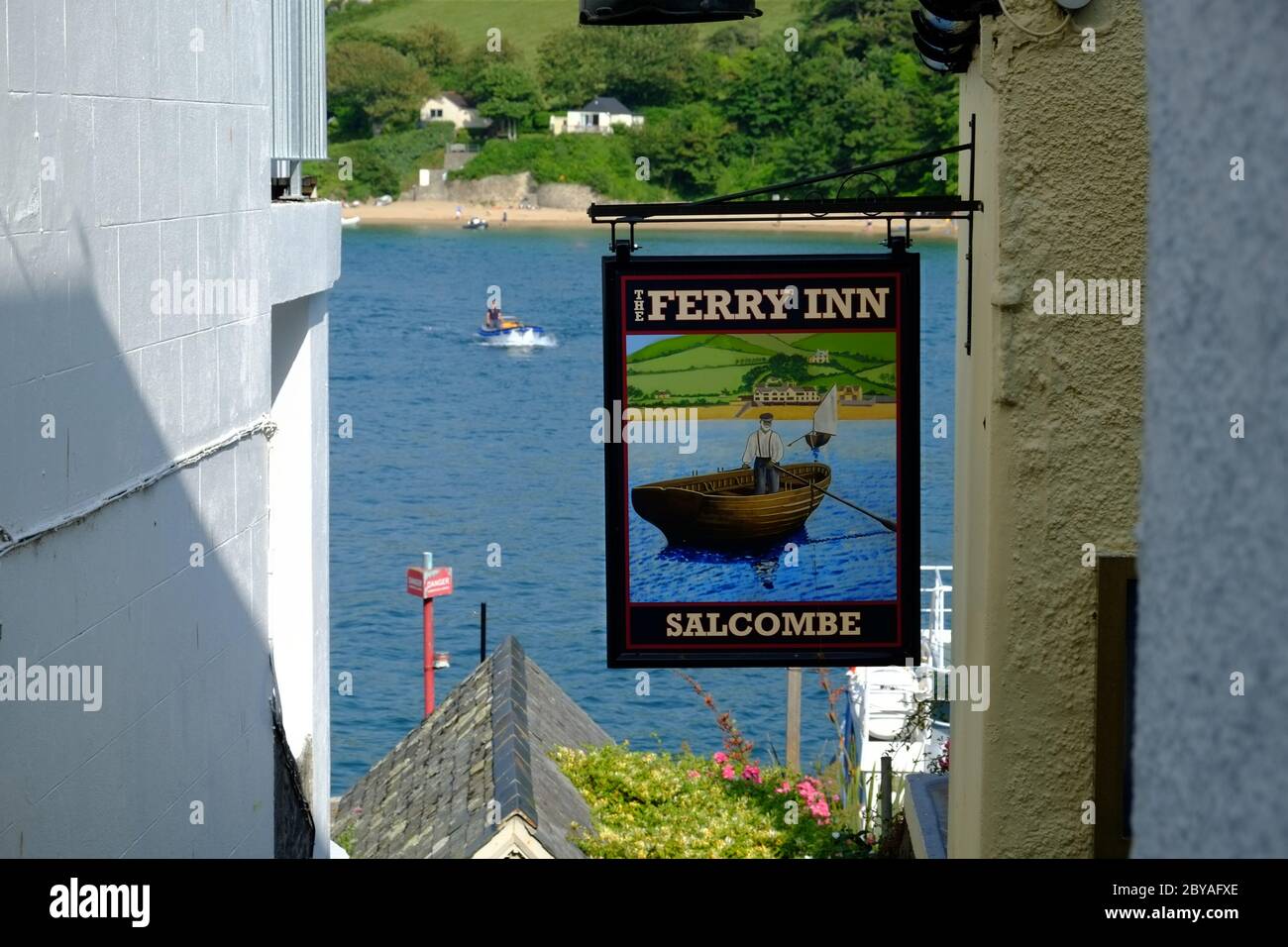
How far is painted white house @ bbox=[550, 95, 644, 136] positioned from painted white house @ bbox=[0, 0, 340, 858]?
80886 millimetres

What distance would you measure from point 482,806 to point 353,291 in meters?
94.5

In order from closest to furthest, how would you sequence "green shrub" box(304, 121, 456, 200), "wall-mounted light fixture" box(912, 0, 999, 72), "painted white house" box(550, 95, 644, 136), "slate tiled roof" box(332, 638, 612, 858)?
"wall-mounted light fixture" box(912, 0, 999, 72)
"slate tiled roof" box(332, 638, 612, 858)
"painted white house" box(550, 95, 644, 136)
"green shrub" box(304, 121, 456, 200)

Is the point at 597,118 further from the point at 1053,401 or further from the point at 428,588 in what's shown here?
the point at 1053,401

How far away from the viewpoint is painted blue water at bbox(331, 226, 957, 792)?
35.8 meters

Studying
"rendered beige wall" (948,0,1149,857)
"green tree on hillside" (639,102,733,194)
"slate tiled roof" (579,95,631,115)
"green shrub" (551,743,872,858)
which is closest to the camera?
"rendered beige wall" (948,0,1149,857)

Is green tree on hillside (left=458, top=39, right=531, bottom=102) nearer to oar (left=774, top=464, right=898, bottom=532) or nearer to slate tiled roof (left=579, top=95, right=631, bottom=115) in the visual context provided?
slate tiled roof (left=579, top=95, right=631, bottom=115)

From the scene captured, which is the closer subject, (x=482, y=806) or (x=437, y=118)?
(x=482, y=806)

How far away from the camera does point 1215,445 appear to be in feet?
7.16

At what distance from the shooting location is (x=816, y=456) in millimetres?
6594

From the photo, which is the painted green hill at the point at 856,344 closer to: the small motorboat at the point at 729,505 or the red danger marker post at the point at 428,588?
the small motorboat at the point at 729,505

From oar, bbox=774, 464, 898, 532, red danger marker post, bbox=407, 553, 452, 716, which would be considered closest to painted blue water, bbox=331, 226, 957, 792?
oar, bbox=774, 464, 898, 532

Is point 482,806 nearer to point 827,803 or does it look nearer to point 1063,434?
point 827,803

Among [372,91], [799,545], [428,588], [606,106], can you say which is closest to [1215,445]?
[799,545]
